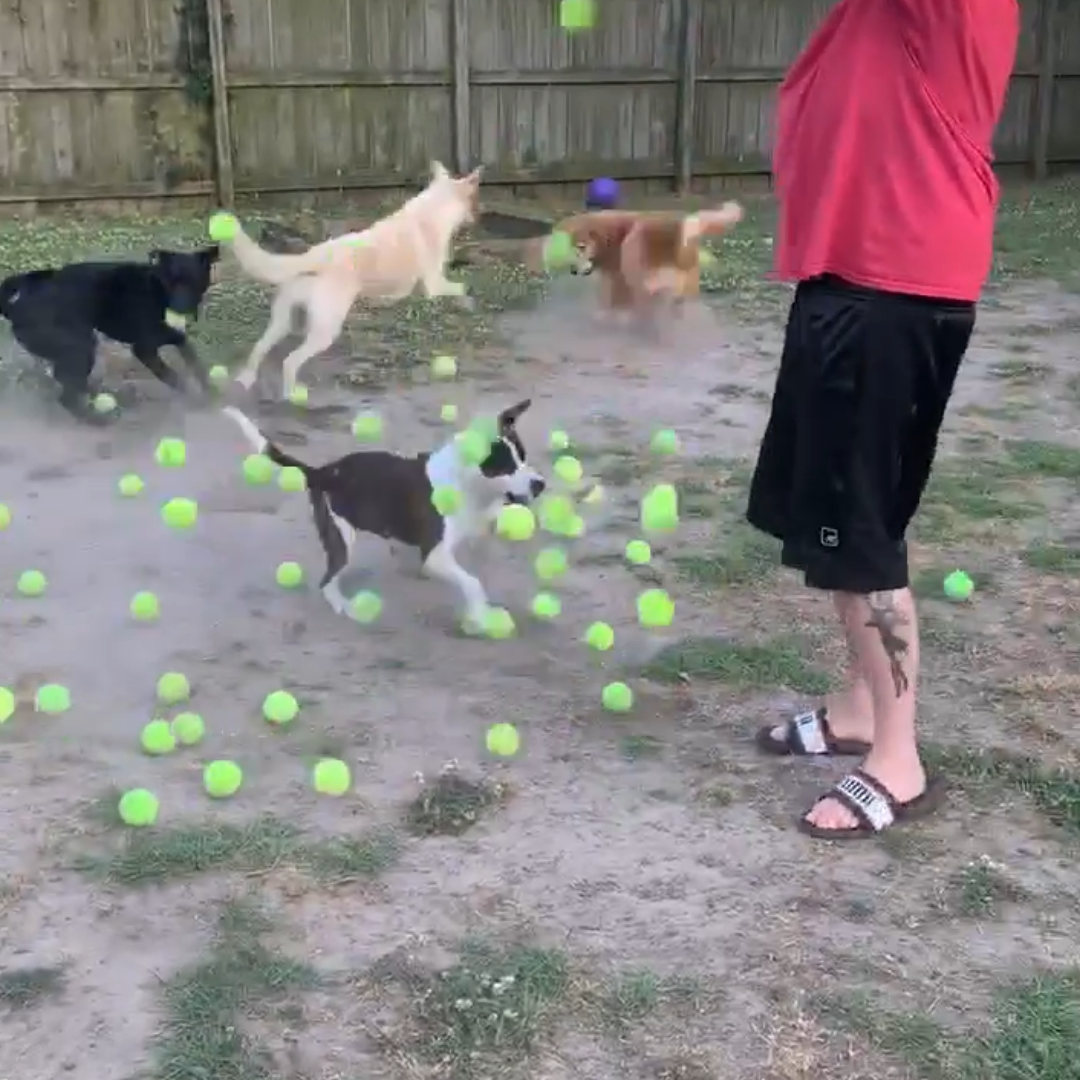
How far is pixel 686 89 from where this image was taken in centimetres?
1254

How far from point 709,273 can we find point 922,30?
6.31 meters

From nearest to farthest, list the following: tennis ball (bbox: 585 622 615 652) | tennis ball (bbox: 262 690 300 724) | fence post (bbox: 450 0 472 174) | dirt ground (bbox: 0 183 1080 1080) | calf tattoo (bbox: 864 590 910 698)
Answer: dirt ground (bbox: 0 183 1080 1080)
calf tattoo (bbox: 864 590 910 698)
tennis ball (bbox: 262 690 300 724)
tennis ball (bbox: 585 622 615 652)
fence post (bbox: 450 0 472 174)

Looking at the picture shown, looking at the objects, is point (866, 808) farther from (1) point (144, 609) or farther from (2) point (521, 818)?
(1) point (144, 609)

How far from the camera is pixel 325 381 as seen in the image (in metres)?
6.15

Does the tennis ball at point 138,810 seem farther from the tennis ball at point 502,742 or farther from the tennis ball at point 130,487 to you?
the tennis ball at point 130,487

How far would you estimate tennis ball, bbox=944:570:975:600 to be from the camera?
3848mm

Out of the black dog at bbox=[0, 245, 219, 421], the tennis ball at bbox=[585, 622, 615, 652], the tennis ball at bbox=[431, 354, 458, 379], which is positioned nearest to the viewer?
the tennis ball at bbox=[585, 622, 615, 652]

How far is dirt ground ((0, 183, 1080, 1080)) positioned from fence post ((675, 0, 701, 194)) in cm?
809

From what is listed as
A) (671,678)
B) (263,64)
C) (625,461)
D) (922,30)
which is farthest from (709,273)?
(922,30)

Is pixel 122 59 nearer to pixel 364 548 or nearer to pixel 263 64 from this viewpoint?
pixel 263 64

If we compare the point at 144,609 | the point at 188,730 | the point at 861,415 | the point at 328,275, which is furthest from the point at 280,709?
the point at 328,275

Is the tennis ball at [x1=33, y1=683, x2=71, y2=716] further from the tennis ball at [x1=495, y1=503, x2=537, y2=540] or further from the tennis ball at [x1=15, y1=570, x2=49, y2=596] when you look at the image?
the tennis ball at [x1=495, y1=503, x2=537, y2=540]

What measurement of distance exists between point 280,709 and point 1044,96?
13.0m

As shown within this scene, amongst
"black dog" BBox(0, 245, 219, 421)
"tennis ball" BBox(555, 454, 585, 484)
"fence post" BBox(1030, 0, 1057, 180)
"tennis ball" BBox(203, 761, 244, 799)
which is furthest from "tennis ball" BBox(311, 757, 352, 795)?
"fence post" BBox(1030, 0, 1057, 180)
